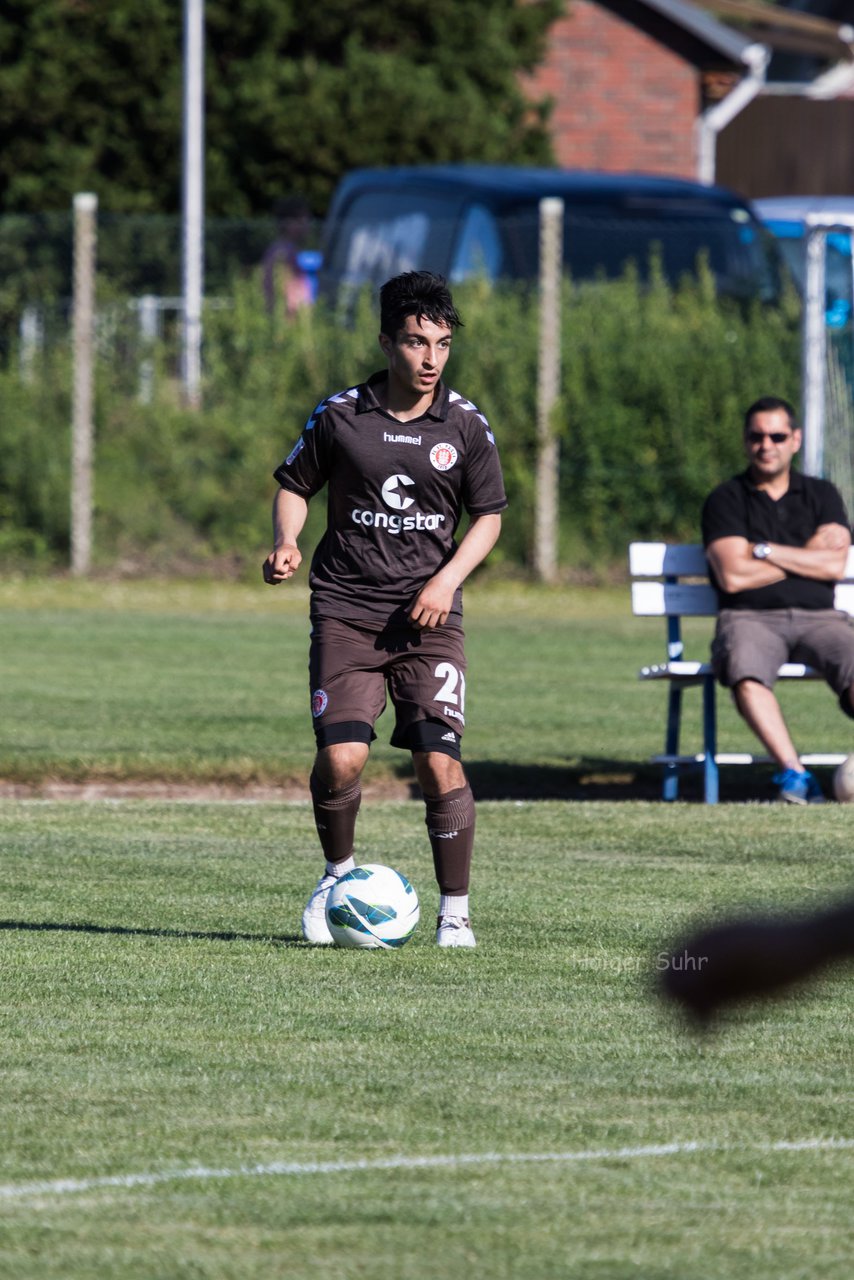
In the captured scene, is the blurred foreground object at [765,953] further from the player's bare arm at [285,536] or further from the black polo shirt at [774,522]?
the black polo shirt at [774,522]

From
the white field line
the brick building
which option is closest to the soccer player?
the white field line

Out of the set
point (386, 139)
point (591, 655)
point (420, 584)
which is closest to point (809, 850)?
point (420, 584)

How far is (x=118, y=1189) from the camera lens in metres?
4.26

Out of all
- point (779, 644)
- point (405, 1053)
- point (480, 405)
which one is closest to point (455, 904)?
point (405, 1053)

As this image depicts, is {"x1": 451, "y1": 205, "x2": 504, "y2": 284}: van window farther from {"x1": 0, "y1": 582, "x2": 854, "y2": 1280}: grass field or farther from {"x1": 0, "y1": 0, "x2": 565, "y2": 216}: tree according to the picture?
{"x1": 0, "y1": 0, "x2": 565, "y2": 216}: tree

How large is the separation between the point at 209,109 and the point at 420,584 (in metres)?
23.7

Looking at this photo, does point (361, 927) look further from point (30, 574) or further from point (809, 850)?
point (30, 574)

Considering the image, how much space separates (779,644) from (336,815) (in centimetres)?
386

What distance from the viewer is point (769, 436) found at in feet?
34.6

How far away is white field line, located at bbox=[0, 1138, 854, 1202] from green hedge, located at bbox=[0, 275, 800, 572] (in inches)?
567

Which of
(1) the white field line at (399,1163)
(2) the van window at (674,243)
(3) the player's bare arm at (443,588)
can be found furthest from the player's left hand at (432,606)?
(2) the van window at (674,243)

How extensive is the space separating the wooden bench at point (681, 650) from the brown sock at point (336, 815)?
3.49 metres

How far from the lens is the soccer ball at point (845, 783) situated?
9883mm

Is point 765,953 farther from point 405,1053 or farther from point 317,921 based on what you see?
point 317,921
